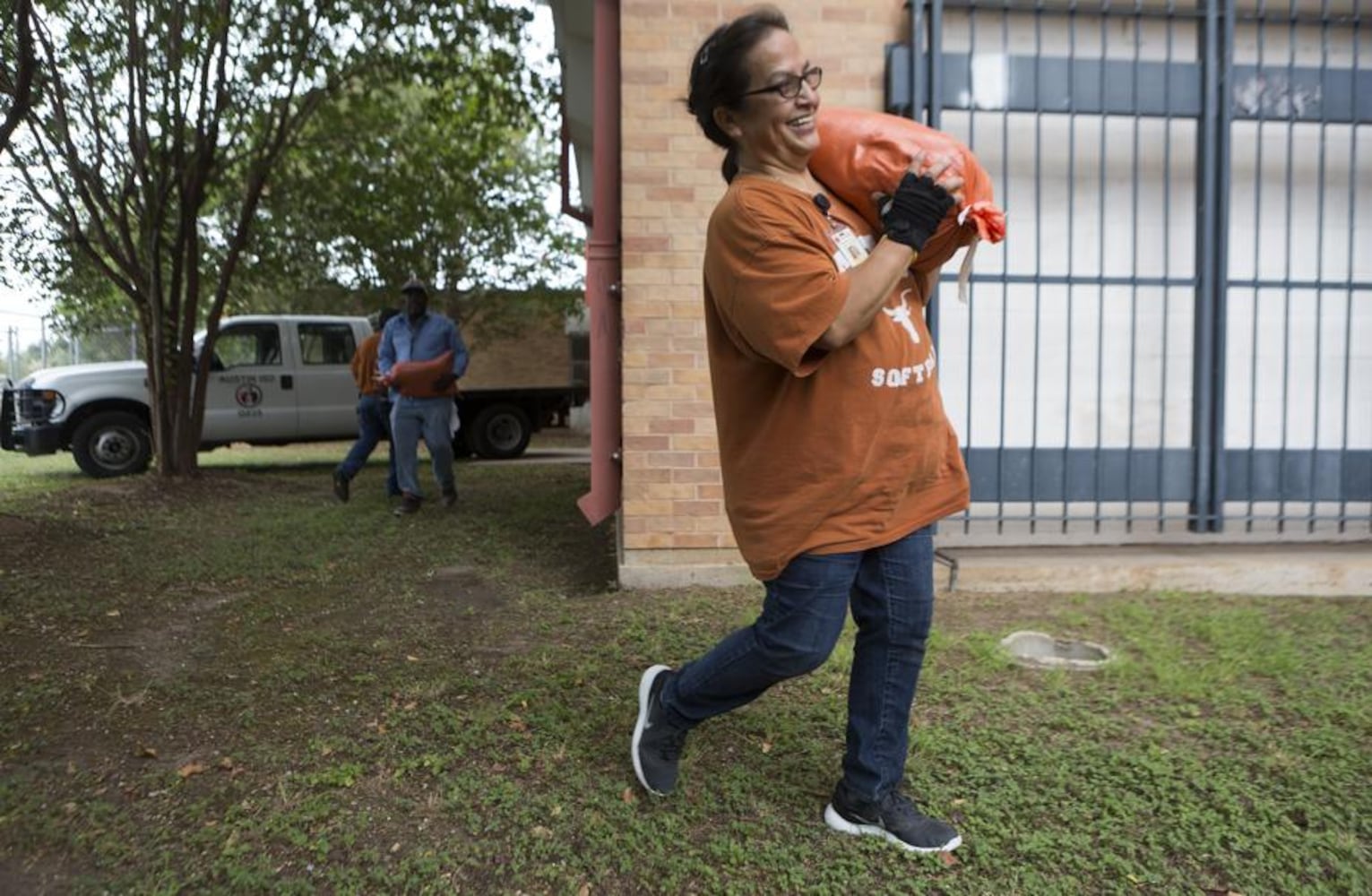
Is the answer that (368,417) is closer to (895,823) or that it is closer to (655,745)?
(655,745)

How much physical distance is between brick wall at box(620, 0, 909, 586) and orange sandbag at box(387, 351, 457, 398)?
339 centimetres

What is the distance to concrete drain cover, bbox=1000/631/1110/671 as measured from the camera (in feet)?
12.9

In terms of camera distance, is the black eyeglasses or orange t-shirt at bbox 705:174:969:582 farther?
the black eyeglasses

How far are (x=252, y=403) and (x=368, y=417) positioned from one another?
4443 millimetres

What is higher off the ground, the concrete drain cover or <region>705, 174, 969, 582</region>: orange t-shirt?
<region>705, 174, 969, 582</region>: orange t-shirt

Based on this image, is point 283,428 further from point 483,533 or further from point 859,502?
point 859,502

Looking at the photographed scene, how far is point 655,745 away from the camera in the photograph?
275 centimetres

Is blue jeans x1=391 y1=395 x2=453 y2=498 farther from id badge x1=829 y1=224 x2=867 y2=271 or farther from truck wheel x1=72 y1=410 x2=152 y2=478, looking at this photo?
id badge x1=829 y1=224 x2=867 y2=271

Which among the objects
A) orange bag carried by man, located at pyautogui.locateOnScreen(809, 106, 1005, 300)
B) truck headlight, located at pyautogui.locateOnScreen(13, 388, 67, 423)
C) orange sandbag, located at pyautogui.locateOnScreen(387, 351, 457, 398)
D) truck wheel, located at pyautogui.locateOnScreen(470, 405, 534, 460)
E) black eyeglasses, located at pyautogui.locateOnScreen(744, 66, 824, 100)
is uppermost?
black eyeglasses, located at pyautogui.locateOnScreen(744, 66, 824, 100)

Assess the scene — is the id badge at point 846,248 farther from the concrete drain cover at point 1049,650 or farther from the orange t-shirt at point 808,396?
the concrete drain cover at point 1049,650

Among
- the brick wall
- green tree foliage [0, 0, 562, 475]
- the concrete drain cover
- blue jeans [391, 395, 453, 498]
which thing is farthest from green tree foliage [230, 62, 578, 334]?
the concrete drain cover

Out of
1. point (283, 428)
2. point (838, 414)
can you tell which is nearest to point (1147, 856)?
point (838, 414)

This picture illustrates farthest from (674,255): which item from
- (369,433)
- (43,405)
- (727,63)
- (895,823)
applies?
(43,405)

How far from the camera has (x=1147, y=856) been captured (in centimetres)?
252
